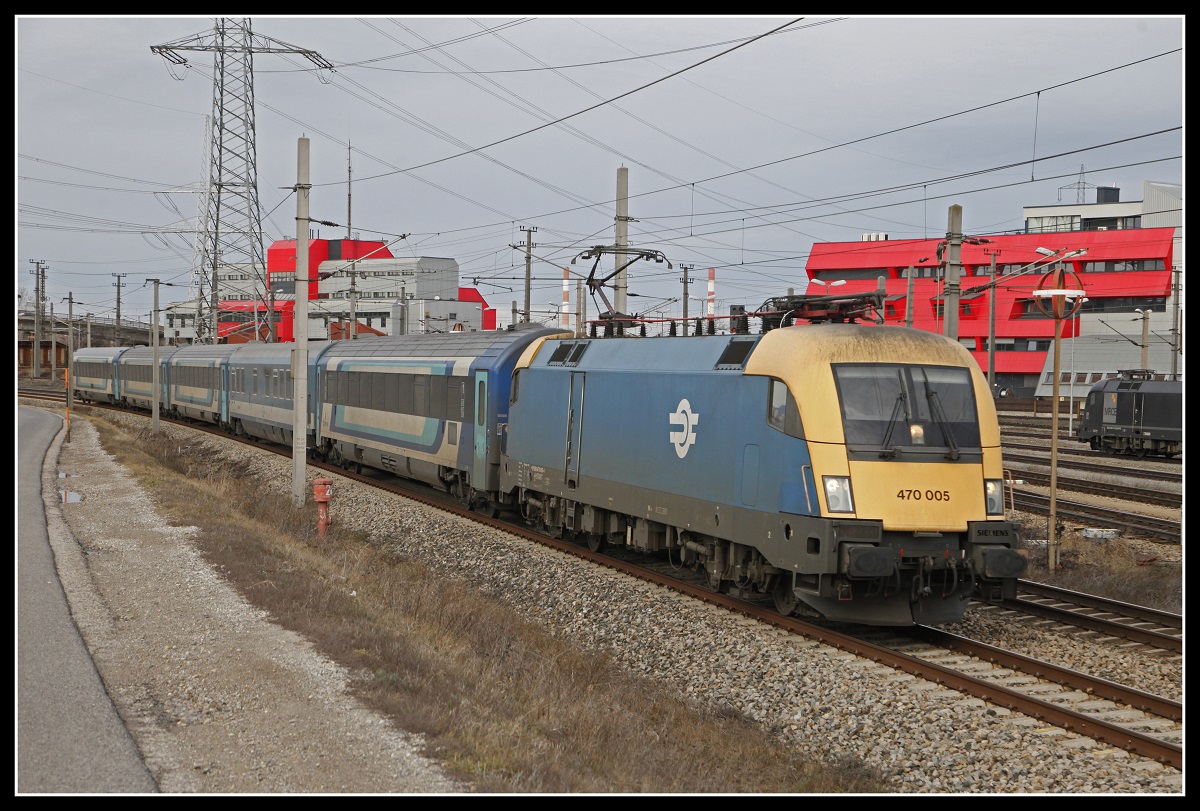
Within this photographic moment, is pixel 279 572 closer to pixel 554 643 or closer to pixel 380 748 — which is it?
pixel 554 643

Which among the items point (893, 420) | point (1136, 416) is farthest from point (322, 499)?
point (1136, 416)

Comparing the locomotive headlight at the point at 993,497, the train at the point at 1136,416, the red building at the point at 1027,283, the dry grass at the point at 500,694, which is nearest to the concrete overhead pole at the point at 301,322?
the dry grass at the point at 500,694

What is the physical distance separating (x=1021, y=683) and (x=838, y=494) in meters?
2.52

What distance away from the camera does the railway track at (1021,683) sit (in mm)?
9039

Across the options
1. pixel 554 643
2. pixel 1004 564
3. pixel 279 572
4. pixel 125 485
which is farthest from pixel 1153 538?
pixel 125 485

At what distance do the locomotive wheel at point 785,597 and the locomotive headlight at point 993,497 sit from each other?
245cm

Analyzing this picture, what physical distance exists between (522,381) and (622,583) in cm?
556

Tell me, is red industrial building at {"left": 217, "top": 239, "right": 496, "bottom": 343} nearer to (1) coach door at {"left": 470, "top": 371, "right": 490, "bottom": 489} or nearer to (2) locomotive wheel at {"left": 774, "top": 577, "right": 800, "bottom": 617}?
(1) coach door at {"left": 470, "top": 371, "right": 490, "bottom": 489}

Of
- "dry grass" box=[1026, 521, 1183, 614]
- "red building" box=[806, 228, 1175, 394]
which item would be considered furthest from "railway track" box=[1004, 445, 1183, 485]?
"red building" box=[806, 228, 1175, 394]

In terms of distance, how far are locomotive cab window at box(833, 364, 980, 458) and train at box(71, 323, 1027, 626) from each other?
2 cm

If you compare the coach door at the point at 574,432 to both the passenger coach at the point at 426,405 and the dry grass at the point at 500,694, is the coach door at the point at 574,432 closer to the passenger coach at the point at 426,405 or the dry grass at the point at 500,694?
the dry grass at the point at 500,694

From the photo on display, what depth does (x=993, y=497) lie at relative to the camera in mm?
11805

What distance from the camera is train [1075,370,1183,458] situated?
113ft

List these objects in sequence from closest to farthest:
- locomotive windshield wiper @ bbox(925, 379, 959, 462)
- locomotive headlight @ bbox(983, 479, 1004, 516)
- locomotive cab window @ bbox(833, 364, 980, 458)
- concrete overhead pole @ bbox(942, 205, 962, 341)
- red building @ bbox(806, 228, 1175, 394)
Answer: locomotive cab window @ bbox(833, 364, 980, 458) < locomotive windshield wiper @ bbox(925, 379, 959, 462) < locomotive headlight @ bbox(983, 479, 1004, 516) < concrete overhead pole @ bbox(942, 205, 962, 341) < red building @ bbox(806, 228, 1175, 394)
